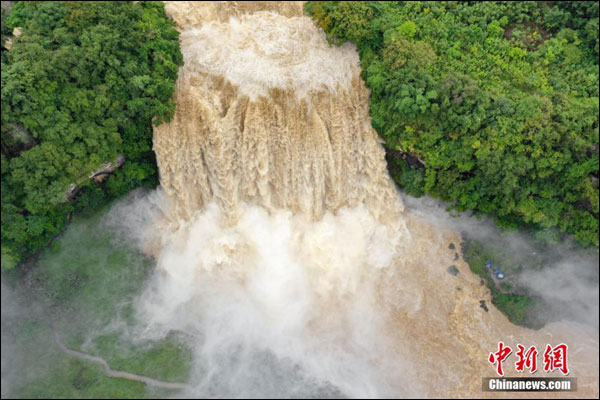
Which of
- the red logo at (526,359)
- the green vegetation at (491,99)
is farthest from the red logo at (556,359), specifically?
the green vegetation at (491,99)

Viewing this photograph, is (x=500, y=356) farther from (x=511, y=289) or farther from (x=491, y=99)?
(x=491, y=99)

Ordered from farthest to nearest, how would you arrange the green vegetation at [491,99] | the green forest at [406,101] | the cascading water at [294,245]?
the cascading water at [294,245]
the green vegetation at [491,99]
the green forest at [406,101]

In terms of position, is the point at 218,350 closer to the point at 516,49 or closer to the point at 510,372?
the point at 510,372

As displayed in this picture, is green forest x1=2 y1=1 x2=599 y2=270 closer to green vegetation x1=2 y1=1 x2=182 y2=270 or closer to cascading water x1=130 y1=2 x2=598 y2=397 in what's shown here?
green vegetation x1=2 y1=1 x2=182 y2=270

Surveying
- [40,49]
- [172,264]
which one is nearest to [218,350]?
[172,264]

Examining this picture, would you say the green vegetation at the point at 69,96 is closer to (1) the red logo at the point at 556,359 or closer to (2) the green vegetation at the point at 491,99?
(2) the green vegetation at the point at 491,99

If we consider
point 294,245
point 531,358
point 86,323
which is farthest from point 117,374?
point 531,358
